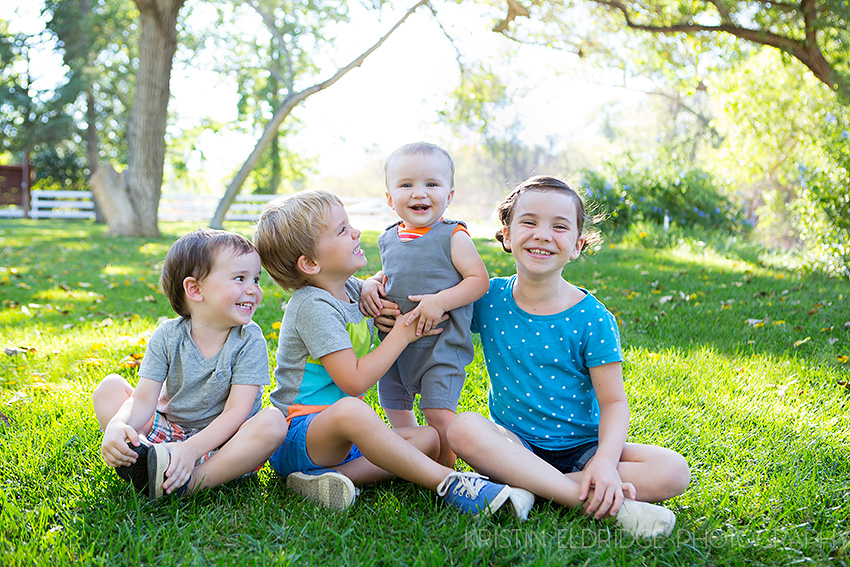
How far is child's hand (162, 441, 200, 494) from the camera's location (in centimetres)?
207

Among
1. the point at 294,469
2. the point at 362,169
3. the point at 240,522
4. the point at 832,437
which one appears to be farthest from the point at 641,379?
the point at 362,169

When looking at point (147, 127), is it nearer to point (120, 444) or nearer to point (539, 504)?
point (120, 444)

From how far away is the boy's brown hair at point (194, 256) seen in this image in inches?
93.1

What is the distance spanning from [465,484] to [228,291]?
1.08 m

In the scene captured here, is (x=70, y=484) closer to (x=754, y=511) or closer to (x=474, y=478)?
(x=474, y=478)

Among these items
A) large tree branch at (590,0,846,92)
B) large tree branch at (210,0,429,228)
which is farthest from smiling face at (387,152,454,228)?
large tree branch at (210,0,429,228)

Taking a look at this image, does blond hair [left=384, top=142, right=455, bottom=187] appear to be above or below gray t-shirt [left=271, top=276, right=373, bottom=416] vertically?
above

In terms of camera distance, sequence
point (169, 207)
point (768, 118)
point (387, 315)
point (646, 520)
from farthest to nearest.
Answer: point (169, 207) < point (768, 118) < point (387, 315) < point (646, 520)

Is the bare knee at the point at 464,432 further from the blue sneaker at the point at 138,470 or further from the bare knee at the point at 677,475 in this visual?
the blue sneaker at the point at 138,470

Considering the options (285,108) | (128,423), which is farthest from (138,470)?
(285,108)

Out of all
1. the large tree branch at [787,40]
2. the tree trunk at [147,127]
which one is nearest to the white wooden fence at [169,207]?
the tree trunk at [147,127]

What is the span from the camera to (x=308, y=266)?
2.43 meters

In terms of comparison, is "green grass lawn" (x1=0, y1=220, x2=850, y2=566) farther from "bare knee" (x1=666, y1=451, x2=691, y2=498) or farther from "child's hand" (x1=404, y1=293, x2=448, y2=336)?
"child's hand" (x1=404, y1=293, x2=448, y2=336)

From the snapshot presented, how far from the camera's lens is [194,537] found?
193 cm
